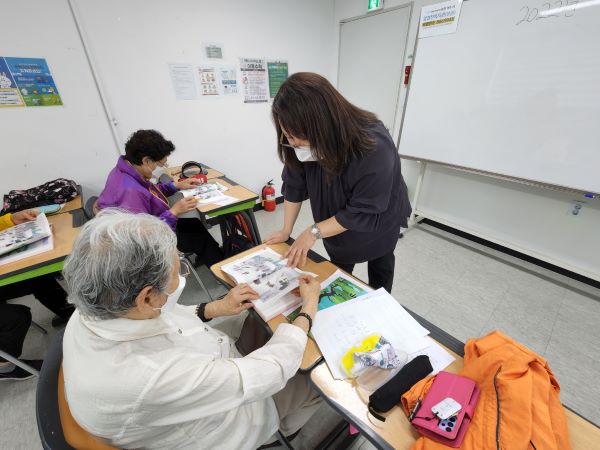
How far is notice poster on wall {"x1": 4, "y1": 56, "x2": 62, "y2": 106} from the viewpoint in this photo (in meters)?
1.87

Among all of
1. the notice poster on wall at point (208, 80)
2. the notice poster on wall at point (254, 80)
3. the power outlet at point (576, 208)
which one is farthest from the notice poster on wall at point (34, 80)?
the power outlet at point (576, 208)

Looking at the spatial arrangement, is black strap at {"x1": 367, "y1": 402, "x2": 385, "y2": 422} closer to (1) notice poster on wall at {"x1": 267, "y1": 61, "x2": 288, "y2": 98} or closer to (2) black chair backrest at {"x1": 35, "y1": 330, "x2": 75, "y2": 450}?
(2) black chair backrest at {"x1": 35, "y1": 330, "x2": 75, "y2": 450}

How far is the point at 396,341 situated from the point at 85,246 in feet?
2.71

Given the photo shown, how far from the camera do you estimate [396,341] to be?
2.54 ft

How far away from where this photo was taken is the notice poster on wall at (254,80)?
286 centimetres

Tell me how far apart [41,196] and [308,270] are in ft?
7.12

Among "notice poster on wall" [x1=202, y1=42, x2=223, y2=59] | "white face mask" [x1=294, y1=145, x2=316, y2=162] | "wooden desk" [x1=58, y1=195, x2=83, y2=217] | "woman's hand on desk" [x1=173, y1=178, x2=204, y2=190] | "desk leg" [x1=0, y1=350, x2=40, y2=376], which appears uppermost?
"notice poster on wall" [x1=202, y1=42, x2=223, y2=59]

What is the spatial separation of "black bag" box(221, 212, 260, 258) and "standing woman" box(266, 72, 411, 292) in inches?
17.1

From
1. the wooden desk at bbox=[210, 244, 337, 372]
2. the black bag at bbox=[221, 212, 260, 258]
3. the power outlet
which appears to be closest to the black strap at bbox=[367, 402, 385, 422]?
the wooden desk at bbox=[210, 244, 337, 372]

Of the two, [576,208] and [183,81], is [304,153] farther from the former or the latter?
[576,208]

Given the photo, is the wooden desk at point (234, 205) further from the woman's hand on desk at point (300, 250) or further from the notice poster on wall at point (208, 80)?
the notice poster on wall at point (208, 80)

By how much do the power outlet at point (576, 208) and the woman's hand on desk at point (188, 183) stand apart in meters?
3.03

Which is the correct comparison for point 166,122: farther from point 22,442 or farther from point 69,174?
point 22,442

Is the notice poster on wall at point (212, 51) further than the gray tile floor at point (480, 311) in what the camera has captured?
Yes
